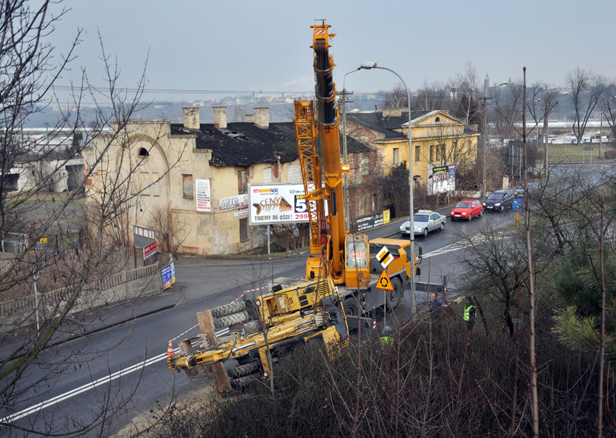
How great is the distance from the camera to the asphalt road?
1212 cm

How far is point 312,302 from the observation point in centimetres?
1647

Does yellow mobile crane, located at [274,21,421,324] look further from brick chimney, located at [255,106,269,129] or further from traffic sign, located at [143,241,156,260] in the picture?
brick chimney, located at [255,106,269,129]

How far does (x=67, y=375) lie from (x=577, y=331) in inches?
548

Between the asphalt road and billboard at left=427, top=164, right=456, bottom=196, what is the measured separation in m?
13.2

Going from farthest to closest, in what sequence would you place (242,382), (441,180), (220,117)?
(441,180) < (220,117) < (242,382)

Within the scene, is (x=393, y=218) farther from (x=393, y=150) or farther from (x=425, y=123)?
(x=425, y=123)

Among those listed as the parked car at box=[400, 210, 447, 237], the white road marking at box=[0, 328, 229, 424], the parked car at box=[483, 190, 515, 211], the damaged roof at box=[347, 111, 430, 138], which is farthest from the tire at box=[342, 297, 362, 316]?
the damaged roof at box=[347, 111, 430, 138]

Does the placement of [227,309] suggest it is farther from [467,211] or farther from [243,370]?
[467,211]

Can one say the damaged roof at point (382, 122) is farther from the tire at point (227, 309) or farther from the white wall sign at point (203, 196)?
the tire at point (227, 309)

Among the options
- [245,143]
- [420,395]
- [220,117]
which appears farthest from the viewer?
[220,117]

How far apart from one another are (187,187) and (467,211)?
20.2 meters

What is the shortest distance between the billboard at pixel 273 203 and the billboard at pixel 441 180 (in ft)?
59.9

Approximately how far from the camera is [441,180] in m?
48.8

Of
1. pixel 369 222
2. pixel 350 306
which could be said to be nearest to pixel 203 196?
pixel 369 222
